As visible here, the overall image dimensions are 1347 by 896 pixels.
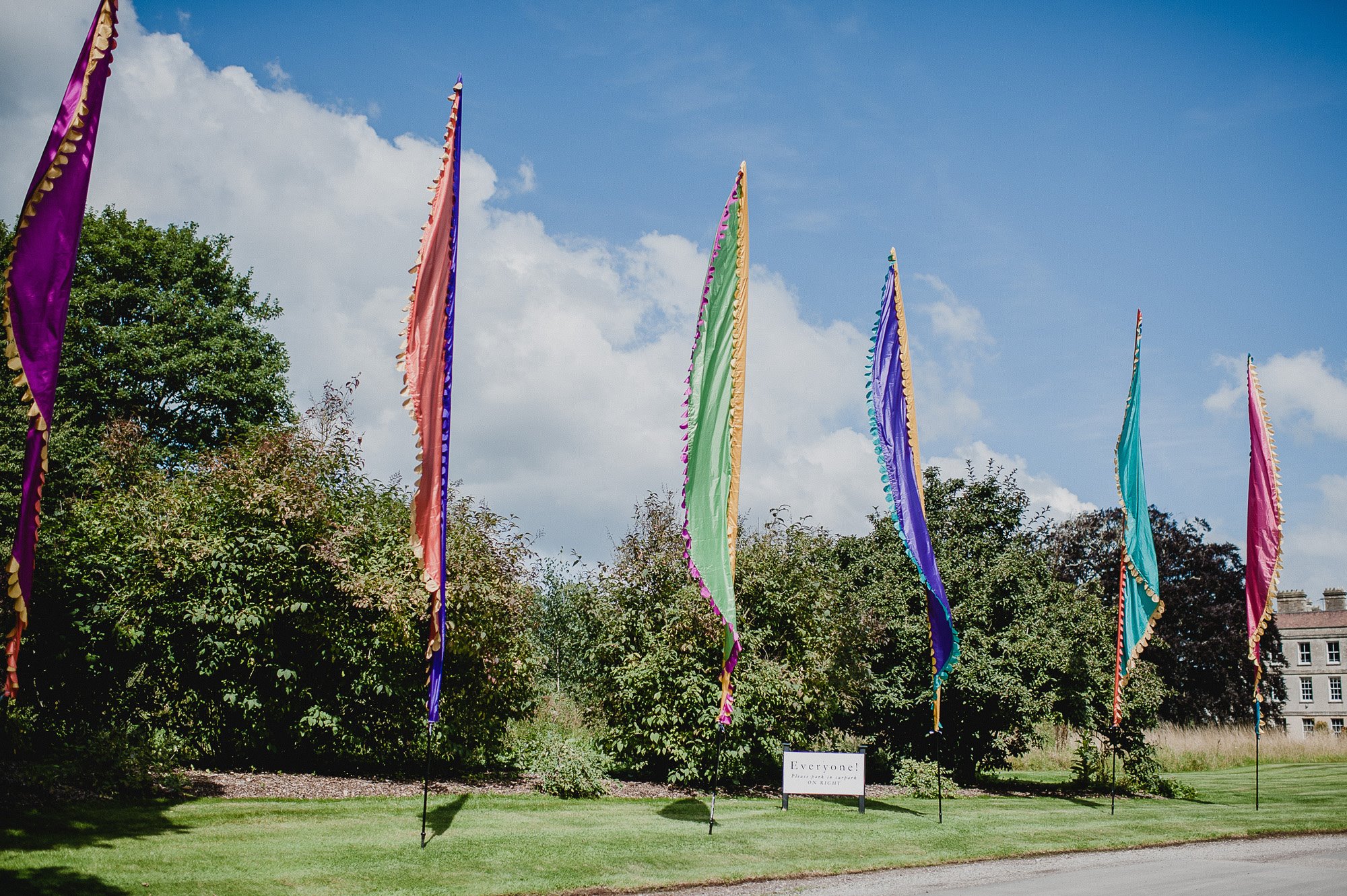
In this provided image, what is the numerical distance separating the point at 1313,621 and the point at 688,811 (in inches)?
2890

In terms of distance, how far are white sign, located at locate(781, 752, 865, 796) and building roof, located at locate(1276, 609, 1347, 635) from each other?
2634 inches

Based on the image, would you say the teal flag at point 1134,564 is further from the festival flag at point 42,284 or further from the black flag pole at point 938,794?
the festival flag at point 42,284

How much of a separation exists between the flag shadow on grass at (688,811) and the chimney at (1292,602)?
2836 inches

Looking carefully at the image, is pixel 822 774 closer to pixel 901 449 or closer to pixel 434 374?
pixel 901 449

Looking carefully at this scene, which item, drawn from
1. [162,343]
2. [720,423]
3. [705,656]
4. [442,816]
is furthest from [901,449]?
[162,343]

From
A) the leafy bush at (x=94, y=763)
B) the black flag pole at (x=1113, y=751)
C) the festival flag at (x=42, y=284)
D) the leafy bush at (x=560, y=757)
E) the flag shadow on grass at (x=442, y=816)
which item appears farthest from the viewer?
the black flag pole at (x=1113, y=751)

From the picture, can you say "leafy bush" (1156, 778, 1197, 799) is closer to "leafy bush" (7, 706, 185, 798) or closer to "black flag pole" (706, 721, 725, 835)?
"black flag pole" (706, 721, 725, 835)

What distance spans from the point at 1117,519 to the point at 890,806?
37.9m

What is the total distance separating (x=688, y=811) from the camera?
14.5 m

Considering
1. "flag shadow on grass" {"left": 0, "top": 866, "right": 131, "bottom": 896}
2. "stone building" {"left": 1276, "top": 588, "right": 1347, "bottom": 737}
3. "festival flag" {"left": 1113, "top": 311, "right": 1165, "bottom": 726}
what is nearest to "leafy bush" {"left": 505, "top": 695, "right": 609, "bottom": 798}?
"flag shadow on grass" {"left": 0, "top": 866, "right": 131, "bottom": 896}

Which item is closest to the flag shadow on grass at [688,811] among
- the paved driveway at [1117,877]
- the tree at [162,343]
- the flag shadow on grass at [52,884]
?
the paved driveway at [1117,877]

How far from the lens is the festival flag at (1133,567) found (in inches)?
676

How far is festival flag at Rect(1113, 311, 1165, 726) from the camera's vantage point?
56.3ft

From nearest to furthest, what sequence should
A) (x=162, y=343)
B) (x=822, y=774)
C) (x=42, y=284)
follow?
(x=42, y=284), (x=822, y=774), (x=162, y=343)
